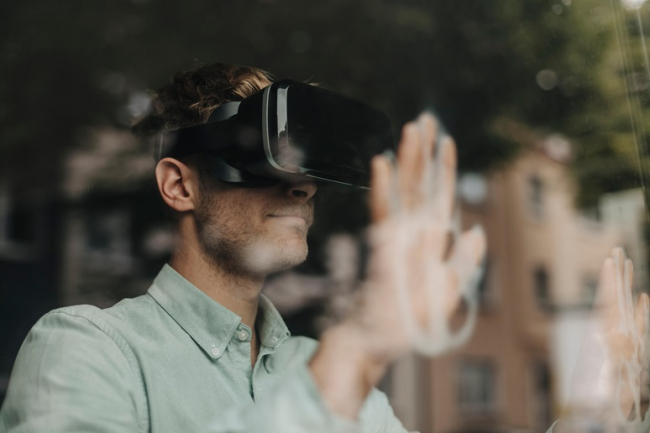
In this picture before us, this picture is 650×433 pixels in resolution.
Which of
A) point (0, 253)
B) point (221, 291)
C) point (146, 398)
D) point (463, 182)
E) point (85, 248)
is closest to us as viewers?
point (146, 398)

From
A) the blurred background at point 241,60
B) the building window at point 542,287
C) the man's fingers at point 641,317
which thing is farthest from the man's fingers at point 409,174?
the building window at point 542,287

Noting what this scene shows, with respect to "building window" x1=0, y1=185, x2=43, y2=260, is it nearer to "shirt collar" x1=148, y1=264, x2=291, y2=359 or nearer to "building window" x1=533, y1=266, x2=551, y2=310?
"shirt collar" x1=148, y1=264, x2=291, y2=359

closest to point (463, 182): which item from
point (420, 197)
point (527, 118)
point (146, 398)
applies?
point (527, 118)

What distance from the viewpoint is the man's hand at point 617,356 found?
2.92 ft

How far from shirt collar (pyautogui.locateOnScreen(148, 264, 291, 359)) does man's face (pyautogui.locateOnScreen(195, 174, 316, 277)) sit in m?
0.05

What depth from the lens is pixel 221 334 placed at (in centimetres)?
82

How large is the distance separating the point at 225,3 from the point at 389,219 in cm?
277

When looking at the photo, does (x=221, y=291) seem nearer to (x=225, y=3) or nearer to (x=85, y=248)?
(x=225, y=3)

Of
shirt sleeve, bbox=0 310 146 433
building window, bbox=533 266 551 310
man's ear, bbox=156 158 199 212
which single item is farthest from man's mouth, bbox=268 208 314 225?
building window, bbox=533 266 551 310

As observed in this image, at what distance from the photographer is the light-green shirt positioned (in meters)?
0.57

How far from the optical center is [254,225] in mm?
795

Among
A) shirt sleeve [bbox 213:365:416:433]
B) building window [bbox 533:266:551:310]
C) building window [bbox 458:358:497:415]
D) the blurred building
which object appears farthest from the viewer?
building window [bbox 533:266:551:310]

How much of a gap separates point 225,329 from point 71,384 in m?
0.20

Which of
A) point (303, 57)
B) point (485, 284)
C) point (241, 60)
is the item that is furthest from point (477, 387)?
point (241, 60)
